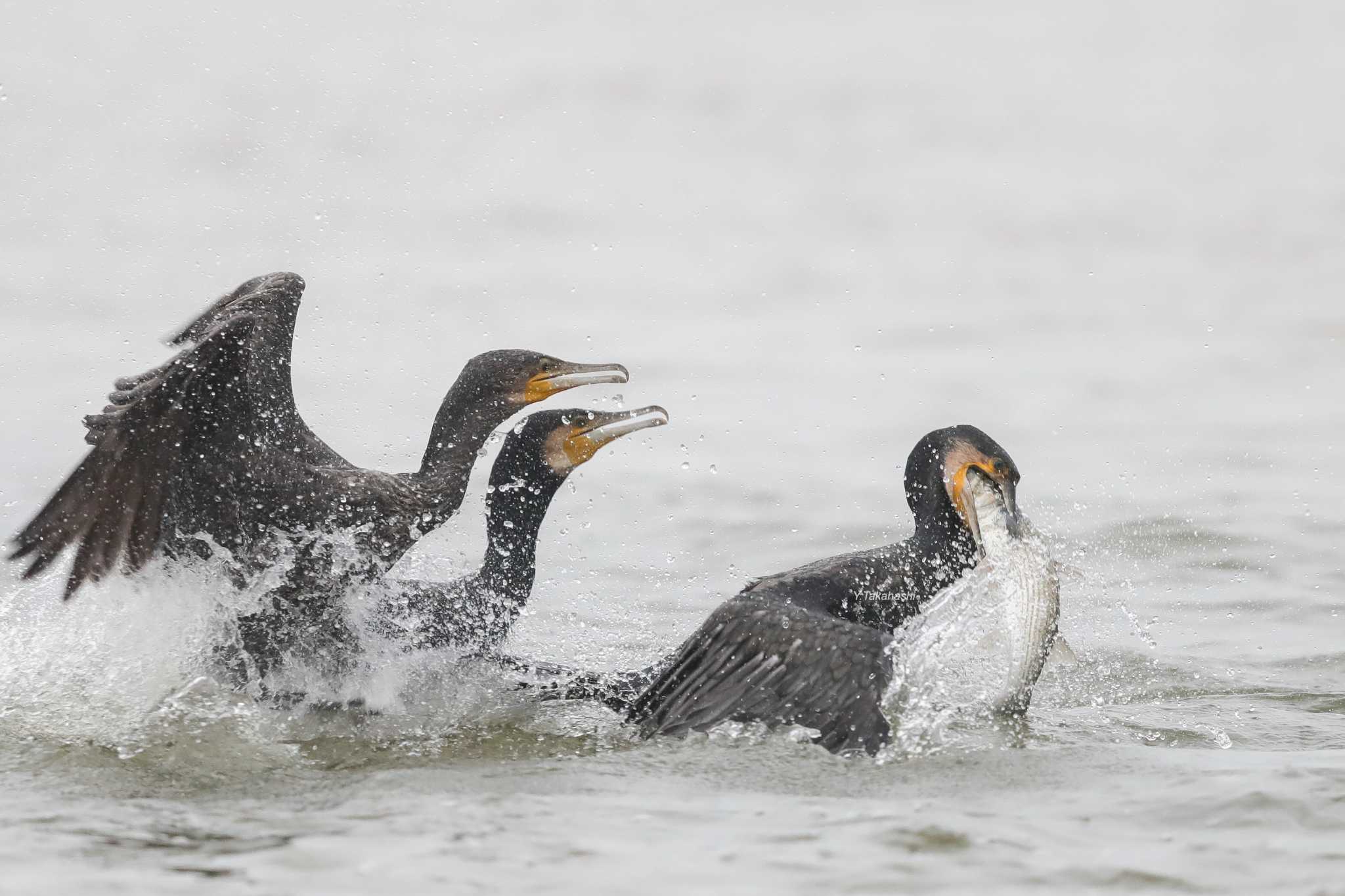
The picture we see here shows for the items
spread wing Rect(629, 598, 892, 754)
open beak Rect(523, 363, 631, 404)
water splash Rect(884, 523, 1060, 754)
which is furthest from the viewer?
open beak Rect(523, 363, 631, 404)

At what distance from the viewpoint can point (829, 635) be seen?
5863 mm

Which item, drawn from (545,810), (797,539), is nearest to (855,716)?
(545,810)

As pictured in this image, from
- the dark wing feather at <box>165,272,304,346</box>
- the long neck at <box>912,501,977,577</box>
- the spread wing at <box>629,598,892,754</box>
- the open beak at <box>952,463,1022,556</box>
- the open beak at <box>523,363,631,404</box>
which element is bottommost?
the spread wing at <box>629,598,892,754</box>

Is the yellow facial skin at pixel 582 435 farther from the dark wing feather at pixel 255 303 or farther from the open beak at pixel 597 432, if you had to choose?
the dark wing feather at pixel 255 303

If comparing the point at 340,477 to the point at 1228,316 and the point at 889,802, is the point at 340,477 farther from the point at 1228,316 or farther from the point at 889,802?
the point at 1228,316

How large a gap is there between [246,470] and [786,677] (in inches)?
81.4

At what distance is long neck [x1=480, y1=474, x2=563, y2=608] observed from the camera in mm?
7000

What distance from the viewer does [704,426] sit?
11.8 m

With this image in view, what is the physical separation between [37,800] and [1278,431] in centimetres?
885

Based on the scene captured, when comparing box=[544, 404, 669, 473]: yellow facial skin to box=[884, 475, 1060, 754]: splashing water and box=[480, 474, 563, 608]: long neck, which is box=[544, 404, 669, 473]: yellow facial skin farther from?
box=[884, 475, 1060, 754]: splashing water

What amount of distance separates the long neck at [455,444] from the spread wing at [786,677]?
42.9 inches

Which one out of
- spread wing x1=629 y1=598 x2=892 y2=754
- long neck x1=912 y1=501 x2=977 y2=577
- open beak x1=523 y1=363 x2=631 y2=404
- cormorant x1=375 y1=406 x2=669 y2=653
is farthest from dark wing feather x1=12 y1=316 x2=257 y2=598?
long neck x1=912 y1=501 x2=977 y2=577

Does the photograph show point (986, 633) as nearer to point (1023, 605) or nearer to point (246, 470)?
point (1023, 605)

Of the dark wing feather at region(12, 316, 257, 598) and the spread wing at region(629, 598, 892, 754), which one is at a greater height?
the dark wing feather at region(12, 316, 257, 598)
